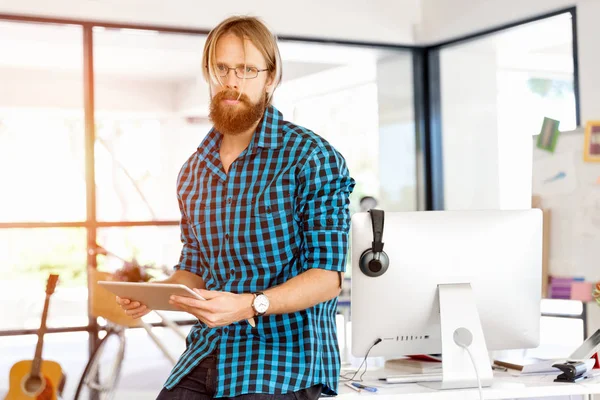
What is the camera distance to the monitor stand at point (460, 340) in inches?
82.9

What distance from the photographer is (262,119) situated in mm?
1884

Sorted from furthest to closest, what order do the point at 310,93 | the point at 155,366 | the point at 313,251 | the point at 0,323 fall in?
the point at 310,93 < the point at 155,366 < the point at 0,323 < the point at 313,251

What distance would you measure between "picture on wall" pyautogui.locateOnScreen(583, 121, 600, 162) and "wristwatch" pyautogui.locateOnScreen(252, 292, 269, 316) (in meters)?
2.48

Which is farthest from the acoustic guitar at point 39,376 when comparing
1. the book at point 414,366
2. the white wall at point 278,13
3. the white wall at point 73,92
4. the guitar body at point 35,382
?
the book at point 414,366

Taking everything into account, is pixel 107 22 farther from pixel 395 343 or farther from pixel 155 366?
pixel 395 343

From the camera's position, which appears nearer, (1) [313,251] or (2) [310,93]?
(1) [313,251]

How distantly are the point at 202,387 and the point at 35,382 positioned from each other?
2417 millimetres

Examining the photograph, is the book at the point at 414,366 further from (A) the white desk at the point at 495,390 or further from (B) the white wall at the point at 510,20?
(B) the white wall at the point at 510,20

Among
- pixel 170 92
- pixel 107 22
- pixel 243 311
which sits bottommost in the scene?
pixel 243 311

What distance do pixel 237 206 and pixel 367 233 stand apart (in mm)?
405

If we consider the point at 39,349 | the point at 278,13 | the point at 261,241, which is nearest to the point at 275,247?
the point at 261,241

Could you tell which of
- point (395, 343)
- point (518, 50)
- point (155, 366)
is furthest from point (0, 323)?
point (518, 50)

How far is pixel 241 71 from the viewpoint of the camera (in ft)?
6.21

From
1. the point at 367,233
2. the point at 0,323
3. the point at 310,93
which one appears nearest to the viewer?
the point at 367,233
